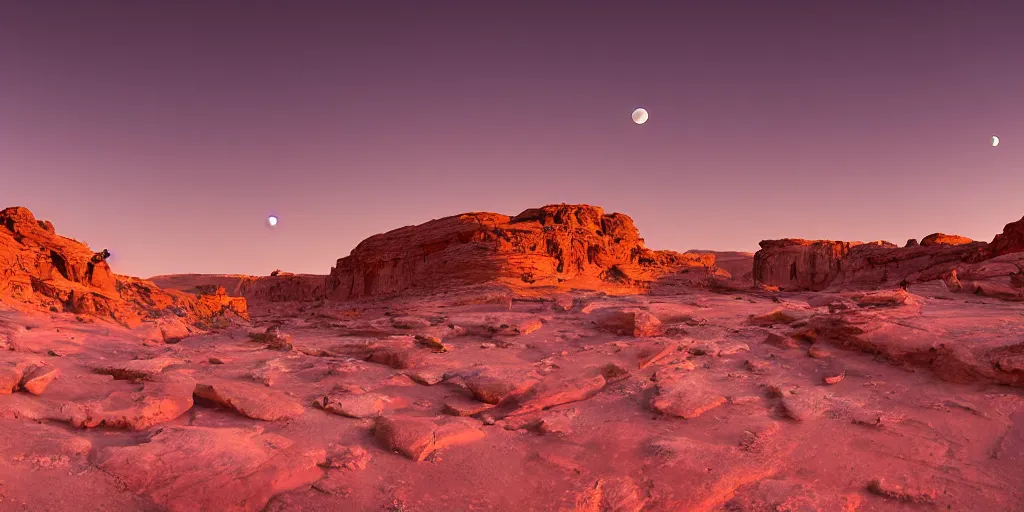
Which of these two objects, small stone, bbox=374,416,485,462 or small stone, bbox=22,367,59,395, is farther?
small stone, bbox=22,367,59,395

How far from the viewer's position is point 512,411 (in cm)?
657

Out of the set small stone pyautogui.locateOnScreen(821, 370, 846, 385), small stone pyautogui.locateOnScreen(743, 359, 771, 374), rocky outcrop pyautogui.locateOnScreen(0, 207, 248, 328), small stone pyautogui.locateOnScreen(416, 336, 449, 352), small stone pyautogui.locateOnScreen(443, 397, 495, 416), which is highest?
rocky outcrop pyautogui.locateOnScreen(0, 207, 248, 328)

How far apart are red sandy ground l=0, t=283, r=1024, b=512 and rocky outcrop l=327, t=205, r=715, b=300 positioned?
67.8 ft

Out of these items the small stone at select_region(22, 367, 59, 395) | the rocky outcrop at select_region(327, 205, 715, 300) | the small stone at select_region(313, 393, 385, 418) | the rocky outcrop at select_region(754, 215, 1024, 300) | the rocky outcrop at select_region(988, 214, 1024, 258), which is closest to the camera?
the small stone at select_region(22, 367, 59, 395)

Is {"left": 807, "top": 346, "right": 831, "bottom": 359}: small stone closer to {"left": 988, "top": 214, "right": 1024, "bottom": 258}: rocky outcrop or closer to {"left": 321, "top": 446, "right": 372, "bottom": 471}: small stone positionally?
{"left": 321, "top": 446, "right": 372, "bottom": 471}: small stone

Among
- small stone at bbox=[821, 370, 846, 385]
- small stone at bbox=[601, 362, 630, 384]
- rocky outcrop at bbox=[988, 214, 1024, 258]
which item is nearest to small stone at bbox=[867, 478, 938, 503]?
small stone at bbox=[821, 370, 846, 385]

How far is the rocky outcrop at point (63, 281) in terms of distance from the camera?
12402mm

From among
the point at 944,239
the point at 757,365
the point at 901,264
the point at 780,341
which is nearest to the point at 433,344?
the point at 757,365

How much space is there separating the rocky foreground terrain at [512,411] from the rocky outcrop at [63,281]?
0.09 metres

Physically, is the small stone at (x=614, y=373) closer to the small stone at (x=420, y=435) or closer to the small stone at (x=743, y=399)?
the small stone at (x=743, y=399)

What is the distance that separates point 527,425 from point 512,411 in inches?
24.4

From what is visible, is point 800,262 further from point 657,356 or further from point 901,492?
point 901,492

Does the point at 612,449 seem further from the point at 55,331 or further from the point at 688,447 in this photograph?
the point at 55,331

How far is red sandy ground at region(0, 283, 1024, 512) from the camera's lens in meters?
4.20
